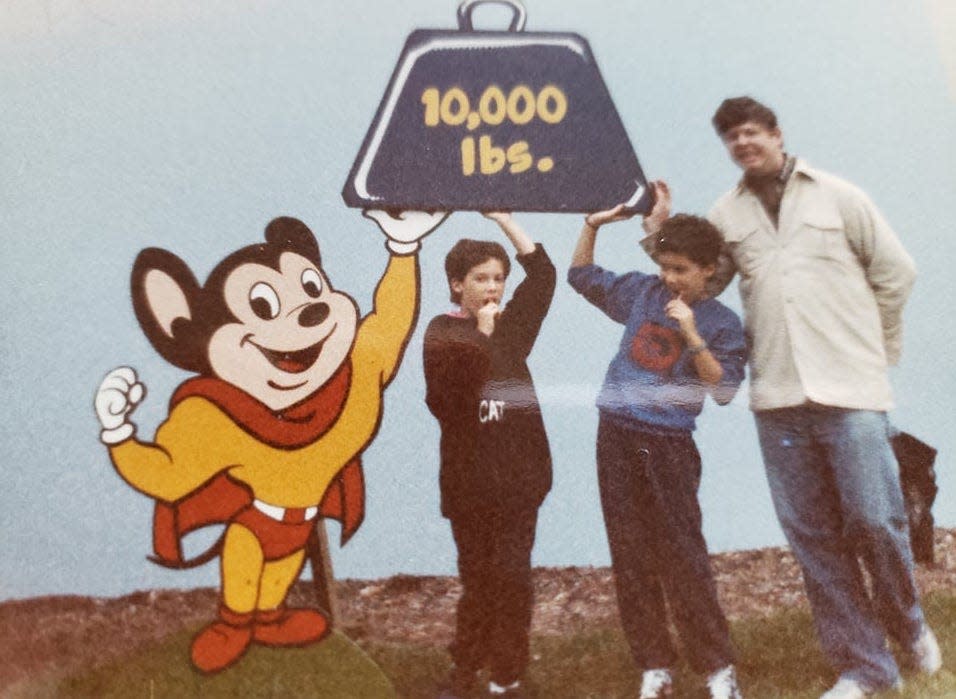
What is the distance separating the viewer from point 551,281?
219cm

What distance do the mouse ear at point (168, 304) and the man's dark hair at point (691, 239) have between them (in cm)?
107

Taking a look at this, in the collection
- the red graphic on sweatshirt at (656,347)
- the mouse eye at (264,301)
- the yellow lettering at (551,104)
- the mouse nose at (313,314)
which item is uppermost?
the yellow lettering at (551,104)

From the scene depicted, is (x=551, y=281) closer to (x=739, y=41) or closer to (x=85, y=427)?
(x=739, y=41)

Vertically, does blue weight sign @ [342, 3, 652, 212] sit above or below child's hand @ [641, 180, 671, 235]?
above

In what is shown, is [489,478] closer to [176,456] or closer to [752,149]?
[176,456]

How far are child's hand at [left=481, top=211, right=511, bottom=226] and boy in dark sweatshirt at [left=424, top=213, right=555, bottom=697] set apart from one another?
1 centimetres

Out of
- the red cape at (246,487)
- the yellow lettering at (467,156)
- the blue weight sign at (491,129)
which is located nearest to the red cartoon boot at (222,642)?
the red cape at (246,487)

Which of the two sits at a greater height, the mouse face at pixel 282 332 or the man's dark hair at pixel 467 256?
the man's dark hair at pixel 467 256

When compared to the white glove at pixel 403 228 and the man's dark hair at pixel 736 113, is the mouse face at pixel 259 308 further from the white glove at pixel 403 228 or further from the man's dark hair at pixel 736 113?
the man's dark hair at pixel 736 113

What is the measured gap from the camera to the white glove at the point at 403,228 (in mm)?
2178

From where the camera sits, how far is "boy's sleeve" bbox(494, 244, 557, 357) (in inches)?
85.4

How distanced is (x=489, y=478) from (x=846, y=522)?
81 cm

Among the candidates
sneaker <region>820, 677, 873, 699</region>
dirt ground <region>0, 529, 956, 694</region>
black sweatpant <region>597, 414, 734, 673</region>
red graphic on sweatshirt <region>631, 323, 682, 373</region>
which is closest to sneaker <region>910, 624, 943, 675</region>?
sneaker <region>820, 677, 873, 699</region>

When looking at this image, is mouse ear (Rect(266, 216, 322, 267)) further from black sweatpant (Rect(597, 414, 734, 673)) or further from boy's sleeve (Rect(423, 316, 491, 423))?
black sweatpant (Rect(597, 414, 734, 673))
